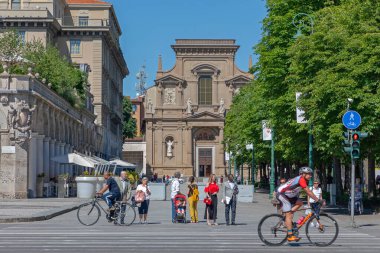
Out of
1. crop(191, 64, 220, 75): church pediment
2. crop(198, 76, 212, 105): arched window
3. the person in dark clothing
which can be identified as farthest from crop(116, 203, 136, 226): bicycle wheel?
crop(198, 76, 212, 105): arched window

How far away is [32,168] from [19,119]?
3.57 metres

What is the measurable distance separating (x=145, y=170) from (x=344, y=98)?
3977 inches

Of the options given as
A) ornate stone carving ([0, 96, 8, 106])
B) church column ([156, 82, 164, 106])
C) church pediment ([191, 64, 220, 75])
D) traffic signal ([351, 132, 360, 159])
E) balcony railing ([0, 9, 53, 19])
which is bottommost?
traffic signal ([351, 132, 360, 159])

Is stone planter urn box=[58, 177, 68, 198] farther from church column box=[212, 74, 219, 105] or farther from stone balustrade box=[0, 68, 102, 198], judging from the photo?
church column box=[212, 74, 219, 105]

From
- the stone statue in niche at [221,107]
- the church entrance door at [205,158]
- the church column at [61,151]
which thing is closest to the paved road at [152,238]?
the church column at [61,151]

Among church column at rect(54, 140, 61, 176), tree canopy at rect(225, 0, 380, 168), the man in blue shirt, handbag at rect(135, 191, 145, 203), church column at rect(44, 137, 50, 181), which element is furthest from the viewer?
church column at rect(54, 140, 61, 176)

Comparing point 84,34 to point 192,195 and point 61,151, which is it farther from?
point 192,195

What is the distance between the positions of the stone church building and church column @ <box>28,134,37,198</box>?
8143 centimetres

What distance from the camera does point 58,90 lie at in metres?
63.7

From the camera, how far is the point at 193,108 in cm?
13200

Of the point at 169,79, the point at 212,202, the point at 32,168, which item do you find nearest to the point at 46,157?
the point at 32,168

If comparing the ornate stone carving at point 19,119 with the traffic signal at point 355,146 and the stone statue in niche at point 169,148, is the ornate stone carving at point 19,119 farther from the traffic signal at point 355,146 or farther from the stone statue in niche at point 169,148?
the stone statue in niche at point 169,148

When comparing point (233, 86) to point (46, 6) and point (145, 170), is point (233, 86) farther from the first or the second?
point (46, 6)

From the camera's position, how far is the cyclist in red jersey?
1838 cm
